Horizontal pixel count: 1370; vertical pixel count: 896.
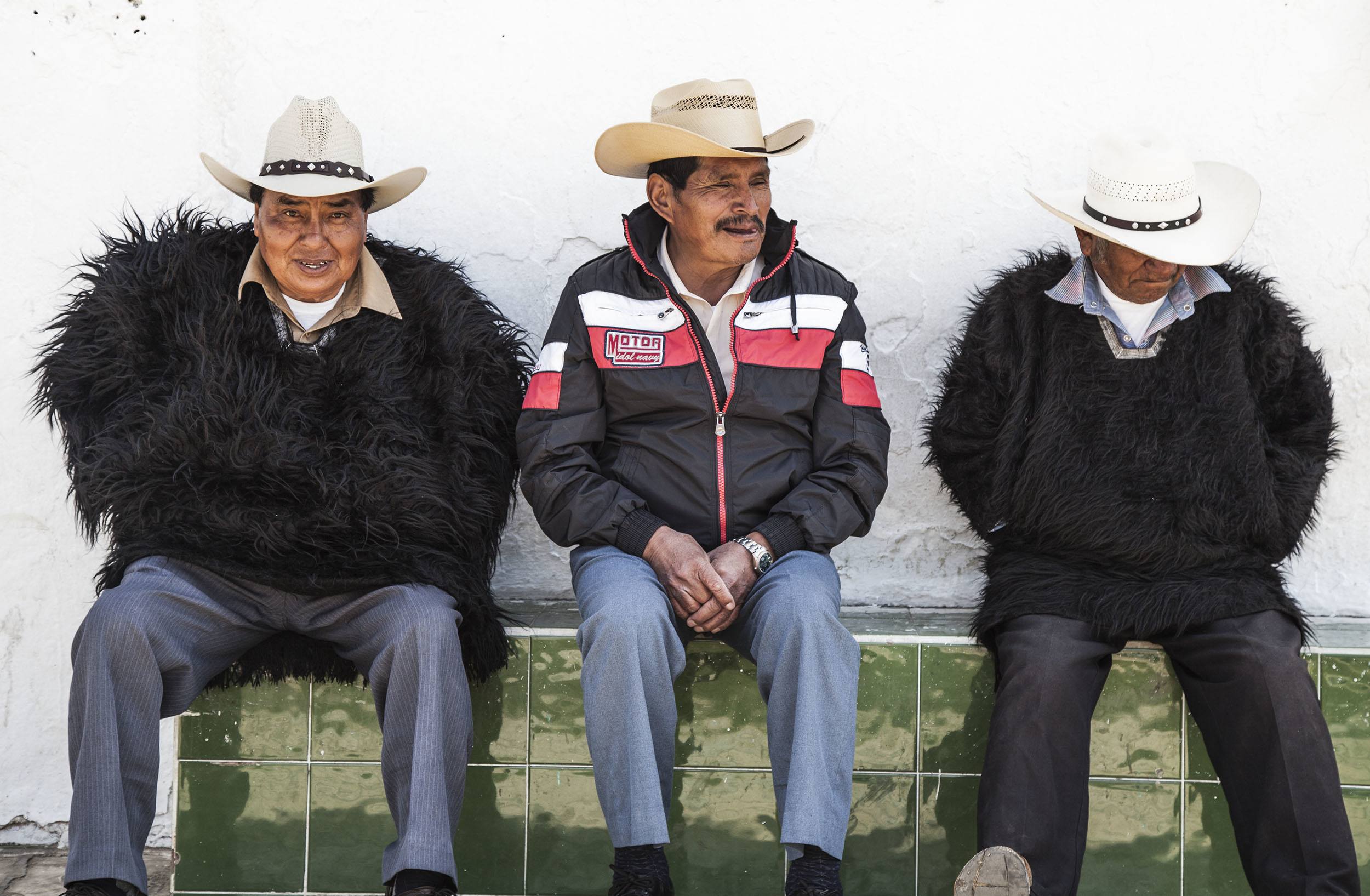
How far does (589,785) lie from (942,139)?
209 cm

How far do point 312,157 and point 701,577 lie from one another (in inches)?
57.2

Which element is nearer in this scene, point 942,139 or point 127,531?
point 127,531

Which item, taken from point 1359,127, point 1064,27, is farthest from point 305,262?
point 1359,127

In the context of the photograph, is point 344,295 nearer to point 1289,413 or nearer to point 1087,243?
point 1087,243

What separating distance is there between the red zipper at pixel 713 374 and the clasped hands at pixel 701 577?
140 millimetres

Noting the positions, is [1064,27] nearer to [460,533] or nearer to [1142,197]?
[1142,197]

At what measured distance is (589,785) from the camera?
11.0ft

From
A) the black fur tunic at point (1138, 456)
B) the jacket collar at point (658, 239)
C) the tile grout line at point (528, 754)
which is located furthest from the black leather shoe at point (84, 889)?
the black fur tunic at point (1138, 456)

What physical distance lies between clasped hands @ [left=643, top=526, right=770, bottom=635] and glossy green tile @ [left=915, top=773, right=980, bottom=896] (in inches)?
28.4

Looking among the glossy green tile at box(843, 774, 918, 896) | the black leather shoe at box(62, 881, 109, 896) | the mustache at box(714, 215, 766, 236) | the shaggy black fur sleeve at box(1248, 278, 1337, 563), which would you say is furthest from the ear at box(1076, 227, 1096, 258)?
the black leather shoe at box(62, 881, 109, 896)

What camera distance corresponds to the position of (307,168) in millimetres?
3338

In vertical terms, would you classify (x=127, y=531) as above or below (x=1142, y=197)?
below

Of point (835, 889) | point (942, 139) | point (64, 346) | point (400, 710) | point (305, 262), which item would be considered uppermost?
point (942, 139)

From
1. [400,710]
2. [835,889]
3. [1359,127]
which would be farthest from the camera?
[1359,127]
